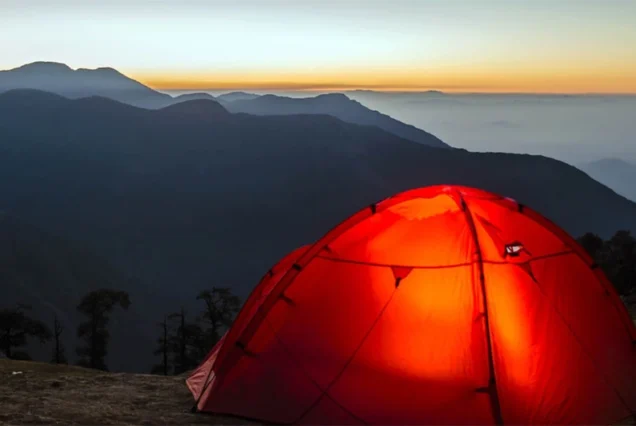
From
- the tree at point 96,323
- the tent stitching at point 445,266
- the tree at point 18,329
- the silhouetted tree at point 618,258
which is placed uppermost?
the tent stitching at point 445,266

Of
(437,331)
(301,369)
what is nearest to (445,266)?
(437,331)

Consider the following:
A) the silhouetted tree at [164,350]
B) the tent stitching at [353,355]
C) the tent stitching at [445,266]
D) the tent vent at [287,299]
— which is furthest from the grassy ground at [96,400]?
the silhouetted tree at [164,350]

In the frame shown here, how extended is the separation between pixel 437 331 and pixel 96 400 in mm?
6429

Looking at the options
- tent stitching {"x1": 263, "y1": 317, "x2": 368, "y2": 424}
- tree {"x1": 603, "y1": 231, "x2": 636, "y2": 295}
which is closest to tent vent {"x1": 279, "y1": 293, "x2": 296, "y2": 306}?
tent stitching {"x1": 263, "y1": 317, "x2": 368, "y2": 424}

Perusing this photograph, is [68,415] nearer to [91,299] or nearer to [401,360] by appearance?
[401,360]

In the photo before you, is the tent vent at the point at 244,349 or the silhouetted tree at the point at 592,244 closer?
the tent vent at the point at 244,349

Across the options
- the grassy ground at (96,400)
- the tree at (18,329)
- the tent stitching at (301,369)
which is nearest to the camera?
the tent stitching at (301,369)

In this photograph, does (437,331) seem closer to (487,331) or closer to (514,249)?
(487,331)

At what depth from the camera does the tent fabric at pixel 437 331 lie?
32.0 feet

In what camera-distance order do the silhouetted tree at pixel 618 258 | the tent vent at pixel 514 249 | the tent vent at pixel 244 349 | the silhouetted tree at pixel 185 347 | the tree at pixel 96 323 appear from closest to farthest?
the tent vent at pixel 514 249
the tent vent at pixel 244 349
the silhouetted tree at pixel 618 258
the silhouetted tree at pixel 185 347
the tree at pixel 96 323

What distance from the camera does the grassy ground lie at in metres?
10.4

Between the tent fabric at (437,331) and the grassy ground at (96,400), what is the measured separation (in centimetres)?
79

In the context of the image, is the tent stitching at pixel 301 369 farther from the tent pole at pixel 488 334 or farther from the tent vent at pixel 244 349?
the tent pole at pixel 488 334

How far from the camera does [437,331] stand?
32.6 feet
